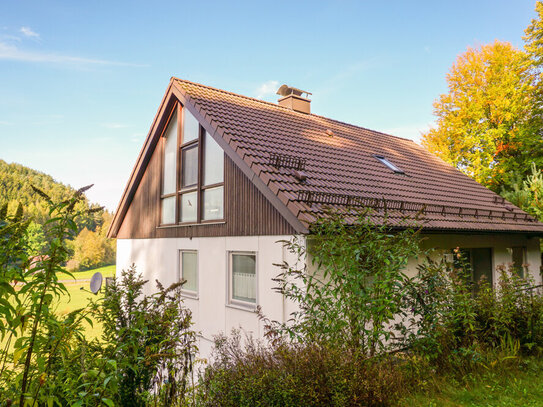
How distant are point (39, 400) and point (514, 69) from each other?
2608 centimetres

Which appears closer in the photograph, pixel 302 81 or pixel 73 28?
pixel 302 81

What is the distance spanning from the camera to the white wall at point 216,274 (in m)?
7.45

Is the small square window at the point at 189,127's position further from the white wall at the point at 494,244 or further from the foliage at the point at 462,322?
the foliage at the point at 462,322

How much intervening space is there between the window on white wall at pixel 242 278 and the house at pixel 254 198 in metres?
0.02

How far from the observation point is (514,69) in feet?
70.2

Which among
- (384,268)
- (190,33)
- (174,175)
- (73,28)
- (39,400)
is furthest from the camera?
(73,28)

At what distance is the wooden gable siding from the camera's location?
7.68 metres

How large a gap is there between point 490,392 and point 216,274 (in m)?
5.88

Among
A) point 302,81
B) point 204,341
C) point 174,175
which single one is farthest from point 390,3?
point 204,341

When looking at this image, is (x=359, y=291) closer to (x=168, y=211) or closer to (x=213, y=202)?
(x=213, y=202)

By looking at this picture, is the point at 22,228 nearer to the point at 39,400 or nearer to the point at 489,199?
the point at 39,400

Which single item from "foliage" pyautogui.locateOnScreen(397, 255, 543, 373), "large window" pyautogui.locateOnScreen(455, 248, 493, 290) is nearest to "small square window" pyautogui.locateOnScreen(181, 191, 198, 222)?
"foliage" pyautogui.locateOnScreen(397, 255, 543, 373)

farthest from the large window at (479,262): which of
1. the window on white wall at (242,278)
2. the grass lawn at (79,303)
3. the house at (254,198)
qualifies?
the grass lawn at (79,303)

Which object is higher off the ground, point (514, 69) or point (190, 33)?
point (514, 69)
